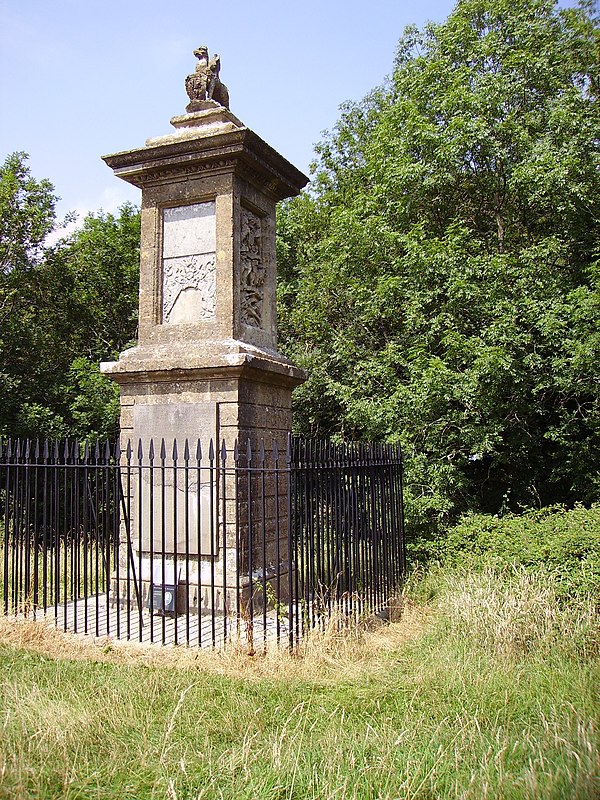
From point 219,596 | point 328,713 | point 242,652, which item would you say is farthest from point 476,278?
point 328,713

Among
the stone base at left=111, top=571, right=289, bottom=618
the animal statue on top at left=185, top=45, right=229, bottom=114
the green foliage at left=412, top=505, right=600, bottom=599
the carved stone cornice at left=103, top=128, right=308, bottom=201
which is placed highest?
the animal statue on top at left=185, top=45, right=229, bottom=114

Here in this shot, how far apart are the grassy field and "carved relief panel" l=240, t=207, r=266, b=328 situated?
3297mm

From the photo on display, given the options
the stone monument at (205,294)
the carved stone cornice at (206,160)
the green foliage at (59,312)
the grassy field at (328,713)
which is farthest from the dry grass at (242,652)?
the green foliage at (59,312)

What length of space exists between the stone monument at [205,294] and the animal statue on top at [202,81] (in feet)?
0.04

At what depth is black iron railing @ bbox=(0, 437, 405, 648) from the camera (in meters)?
5.37

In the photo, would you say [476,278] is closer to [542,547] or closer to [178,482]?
[542,547]

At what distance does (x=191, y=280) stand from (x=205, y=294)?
24cm

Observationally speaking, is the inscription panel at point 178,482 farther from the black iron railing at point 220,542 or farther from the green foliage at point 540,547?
the green foliage at point 540,547

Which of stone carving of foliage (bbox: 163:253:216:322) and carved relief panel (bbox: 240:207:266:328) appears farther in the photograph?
carved relief panel (bbox: 240:207:266:328)

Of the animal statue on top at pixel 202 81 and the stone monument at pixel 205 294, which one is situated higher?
the animal statue on top at pixel 202 81

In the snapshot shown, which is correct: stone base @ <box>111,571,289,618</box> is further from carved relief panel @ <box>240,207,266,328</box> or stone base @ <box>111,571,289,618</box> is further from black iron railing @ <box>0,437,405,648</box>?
carved relief panel @ <box>240,207,266,328</box>

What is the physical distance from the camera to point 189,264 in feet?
22.1

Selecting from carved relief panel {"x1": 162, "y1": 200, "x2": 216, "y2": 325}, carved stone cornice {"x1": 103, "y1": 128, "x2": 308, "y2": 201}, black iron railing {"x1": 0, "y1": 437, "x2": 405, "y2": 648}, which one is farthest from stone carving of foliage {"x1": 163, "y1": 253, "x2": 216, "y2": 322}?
black iron railing {"x1": 0, "y1": 437, "x2": 405, "y2": 648}

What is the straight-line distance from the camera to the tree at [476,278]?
980 cm
